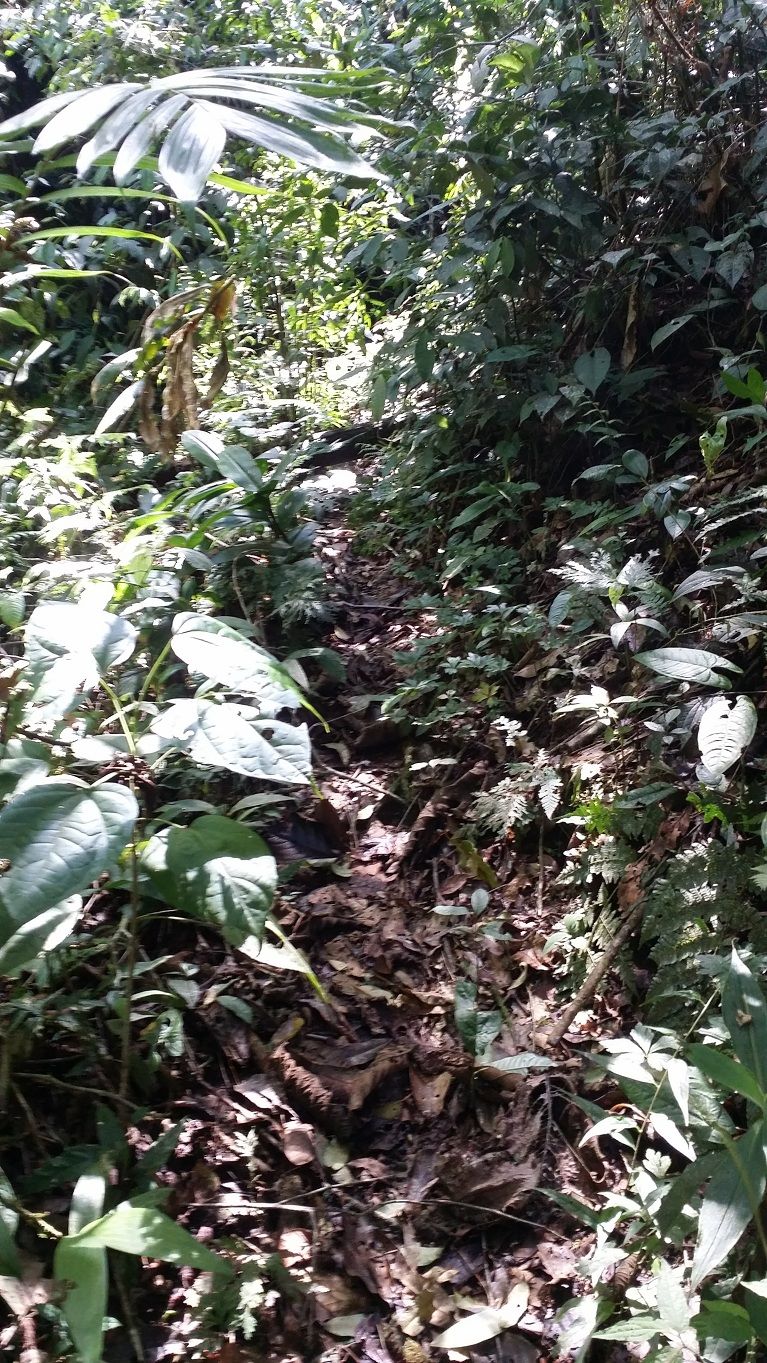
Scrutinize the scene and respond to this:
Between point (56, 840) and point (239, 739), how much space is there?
290mm

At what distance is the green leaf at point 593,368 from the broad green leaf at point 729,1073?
2.19 metres

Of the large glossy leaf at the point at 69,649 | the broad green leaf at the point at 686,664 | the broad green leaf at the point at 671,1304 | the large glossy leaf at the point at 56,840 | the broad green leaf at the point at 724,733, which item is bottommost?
the broad green leaf at the point at 671,1304

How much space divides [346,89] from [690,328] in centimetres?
194

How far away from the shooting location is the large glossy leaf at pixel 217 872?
126 cm

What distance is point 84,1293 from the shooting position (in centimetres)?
116

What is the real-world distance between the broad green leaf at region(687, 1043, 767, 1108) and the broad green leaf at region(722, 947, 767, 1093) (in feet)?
0.23

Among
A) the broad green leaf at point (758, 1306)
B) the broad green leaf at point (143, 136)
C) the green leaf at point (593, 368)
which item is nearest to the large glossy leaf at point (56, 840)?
the broad green leaf at point (143, 136)

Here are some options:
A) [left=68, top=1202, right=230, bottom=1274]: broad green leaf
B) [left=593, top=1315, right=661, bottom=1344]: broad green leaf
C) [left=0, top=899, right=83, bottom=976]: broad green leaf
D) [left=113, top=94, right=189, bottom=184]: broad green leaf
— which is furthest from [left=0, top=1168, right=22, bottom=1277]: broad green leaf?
[left=113, top=94, right=189, bottom=184]: broad green leaf

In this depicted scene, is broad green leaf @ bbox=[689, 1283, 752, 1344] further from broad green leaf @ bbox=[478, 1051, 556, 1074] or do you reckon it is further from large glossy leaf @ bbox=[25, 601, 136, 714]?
large glossy leaf @ bbox=[25, 601, 136, 714]

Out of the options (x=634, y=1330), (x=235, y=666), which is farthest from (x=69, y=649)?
(x=634, y=1330)

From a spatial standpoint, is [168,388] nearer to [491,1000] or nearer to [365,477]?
[365,477]

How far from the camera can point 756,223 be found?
2756 millimetres

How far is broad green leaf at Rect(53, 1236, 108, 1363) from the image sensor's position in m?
1.13

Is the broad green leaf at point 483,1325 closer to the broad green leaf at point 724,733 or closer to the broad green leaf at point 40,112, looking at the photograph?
the broad green leaf at point 724,733
